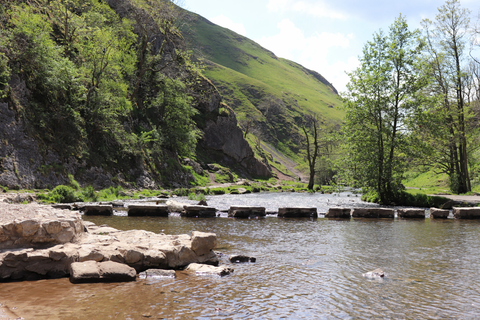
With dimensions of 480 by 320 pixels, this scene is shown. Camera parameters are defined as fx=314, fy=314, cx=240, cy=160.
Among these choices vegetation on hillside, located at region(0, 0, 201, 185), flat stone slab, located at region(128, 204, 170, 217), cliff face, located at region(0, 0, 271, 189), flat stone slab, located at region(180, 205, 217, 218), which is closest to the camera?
flat stone slab, located at region(128, 204, 170, 217)

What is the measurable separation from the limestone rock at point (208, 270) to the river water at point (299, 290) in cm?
24

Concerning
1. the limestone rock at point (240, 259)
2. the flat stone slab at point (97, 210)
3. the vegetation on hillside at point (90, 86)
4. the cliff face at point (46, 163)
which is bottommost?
the limestone rock at point (240, 259)

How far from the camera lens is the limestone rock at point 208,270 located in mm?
7520

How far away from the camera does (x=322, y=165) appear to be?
71062 mm

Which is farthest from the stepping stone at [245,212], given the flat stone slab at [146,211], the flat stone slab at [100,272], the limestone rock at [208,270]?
the flat stone slab at [100,272]

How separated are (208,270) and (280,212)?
11976 mm

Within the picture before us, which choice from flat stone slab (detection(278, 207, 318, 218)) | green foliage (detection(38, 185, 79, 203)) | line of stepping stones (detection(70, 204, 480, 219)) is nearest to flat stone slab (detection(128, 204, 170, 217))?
line of stepping stones (detection(70, 204, 480, 219))

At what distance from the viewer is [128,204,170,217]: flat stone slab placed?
17.6 meters

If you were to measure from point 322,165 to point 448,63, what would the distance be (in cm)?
4102

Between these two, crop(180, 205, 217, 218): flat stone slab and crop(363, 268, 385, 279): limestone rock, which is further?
crop(180, 205, 217, 218): flat stone slab

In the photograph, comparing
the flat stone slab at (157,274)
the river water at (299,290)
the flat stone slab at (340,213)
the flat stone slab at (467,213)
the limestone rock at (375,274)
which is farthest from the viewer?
the flat stone slab at (340,213)

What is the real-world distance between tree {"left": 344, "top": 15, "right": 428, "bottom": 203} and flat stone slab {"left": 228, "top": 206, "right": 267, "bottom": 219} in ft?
35.4

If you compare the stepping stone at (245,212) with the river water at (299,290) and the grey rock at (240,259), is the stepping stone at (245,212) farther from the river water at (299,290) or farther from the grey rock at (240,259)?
the grey rock at (240,259)

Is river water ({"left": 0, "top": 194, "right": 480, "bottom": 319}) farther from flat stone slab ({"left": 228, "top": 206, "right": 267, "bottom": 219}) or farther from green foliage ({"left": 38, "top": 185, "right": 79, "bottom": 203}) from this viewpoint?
green foliage ({"left": 38, "top": 185, "right": 79, "bottom": 203})
